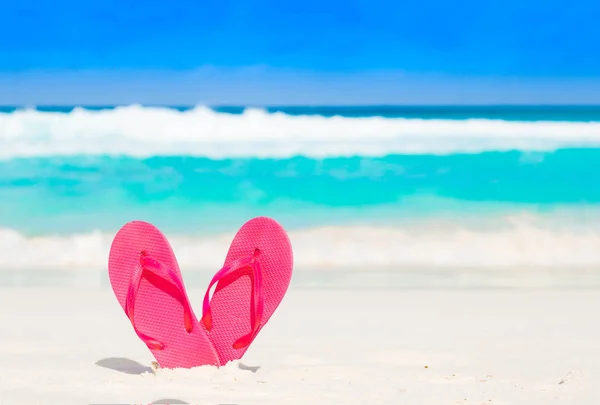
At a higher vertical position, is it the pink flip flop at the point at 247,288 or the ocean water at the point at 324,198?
the ocean water at the point at 324,198

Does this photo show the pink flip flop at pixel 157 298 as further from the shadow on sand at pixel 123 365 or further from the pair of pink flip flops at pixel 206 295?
the shadow on sand at pixel 123 365

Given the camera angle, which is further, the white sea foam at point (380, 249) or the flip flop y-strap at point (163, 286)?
the white sea foam at point (380, 249)

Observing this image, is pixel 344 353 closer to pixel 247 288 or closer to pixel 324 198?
pixel 247 288

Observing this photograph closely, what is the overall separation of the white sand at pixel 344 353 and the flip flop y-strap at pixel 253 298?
10 cm

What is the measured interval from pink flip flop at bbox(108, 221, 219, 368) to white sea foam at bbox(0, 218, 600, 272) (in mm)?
1930

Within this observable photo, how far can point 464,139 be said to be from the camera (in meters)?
A: 10.9

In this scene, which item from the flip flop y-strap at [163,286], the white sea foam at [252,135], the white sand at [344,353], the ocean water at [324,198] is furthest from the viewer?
the white sea foam at [252,135]

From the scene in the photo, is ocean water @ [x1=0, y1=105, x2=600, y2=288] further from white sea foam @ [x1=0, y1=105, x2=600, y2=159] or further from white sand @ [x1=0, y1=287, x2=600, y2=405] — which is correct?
white sand @ [x1=0, y1=287, x2=600, y2=405]

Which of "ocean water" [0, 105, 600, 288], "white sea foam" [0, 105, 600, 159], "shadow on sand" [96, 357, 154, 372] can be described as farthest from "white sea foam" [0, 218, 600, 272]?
"white sea foam" [0, 105, 600, 159]

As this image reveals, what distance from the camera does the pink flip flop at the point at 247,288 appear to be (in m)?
2.60

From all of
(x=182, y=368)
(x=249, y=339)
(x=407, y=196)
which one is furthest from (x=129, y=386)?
(x=407, y=196)

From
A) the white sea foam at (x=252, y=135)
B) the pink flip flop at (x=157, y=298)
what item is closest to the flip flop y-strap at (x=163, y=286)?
the pink flip flop at (x=157, y=298)

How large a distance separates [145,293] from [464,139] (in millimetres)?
8734

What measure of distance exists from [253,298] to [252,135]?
8994 mm
